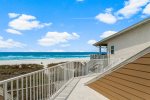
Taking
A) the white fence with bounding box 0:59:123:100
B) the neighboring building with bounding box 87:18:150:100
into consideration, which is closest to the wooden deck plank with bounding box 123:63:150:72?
the neighboring building with bounding box 87:18:150:100

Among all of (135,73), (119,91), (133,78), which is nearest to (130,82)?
(133,78)

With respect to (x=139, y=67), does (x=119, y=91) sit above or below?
below

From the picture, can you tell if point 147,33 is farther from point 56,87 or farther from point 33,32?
point 33,32

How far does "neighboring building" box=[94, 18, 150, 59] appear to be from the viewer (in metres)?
20.7

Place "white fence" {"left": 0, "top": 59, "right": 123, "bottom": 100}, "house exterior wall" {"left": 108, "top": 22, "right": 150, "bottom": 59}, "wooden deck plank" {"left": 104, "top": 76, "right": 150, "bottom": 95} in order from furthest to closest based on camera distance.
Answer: "house exterior wall" {"left": 108, "top": 22, "right": 150, "bottom": 59} → "wooden deck plank" {"left": 104, "top": 76, "right": 150, "bottom": 95} → "white fence" {"left": 0, "top": 59, "right": 123, "bottom": 100}

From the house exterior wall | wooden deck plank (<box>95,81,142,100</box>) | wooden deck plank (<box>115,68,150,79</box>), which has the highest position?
the house exterior wall

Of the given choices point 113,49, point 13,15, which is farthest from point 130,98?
point 13,15

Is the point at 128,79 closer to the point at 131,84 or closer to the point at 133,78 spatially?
the point at 131,84

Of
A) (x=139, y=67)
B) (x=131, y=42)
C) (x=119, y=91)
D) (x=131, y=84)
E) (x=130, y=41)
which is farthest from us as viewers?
(x=130, y=41)

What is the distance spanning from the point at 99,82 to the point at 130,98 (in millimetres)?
1256

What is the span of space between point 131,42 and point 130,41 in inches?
6.3

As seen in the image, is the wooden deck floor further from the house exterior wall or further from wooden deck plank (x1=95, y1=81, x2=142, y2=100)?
the house exterior wall

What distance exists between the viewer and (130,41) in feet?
73.6

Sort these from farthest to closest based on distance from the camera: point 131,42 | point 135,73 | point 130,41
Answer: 1. point 130,41
2. point 131,42
3. point 135,73
